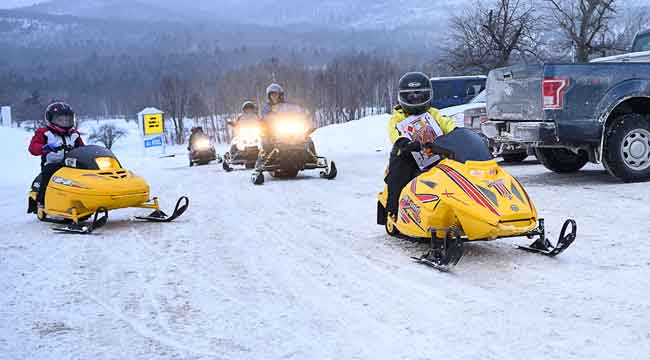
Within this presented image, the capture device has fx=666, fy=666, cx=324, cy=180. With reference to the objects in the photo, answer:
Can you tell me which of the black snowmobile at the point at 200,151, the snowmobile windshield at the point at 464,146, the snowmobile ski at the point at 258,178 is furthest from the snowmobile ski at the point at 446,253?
the black snowmobile at the point at 200,151

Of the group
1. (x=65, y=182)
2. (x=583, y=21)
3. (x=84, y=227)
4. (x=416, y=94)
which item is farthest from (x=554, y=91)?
(x=583, y=21)

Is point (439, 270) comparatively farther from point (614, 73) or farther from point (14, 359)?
point (614, 73)

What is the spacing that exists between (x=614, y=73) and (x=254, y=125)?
10.4 m

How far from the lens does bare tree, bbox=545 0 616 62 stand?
88.0ft

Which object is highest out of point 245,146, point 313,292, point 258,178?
point 245,146

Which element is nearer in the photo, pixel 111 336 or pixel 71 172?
pixel 111 336

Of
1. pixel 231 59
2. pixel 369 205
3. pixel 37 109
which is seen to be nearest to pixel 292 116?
pixel 369 205

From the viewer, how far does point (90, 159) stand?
27.1 feet

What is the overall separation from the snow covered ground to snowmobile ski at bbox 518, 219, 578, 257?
11 cm

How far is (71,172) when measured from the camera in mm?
8156

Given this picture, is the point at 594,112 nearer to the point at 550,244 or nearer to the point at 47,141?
the point at 550,244

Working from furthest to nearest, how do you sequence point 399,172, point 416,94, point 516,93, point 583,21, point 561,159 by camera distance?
point 583,21, point 561,159, point 516,93, point 416,94, point 399,172

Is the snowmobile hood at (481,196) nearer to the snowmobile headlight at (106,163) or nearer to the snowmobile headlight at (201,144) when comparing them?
the snowmobile headlight at (106,163)

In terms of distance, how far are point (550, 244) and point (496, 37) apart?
23.6 m
